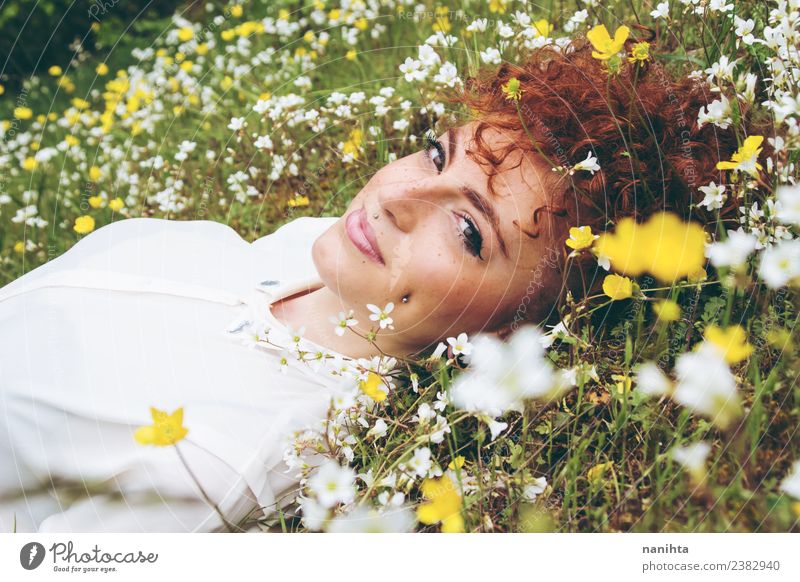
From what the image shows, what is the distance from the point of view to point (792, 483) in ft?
2.48

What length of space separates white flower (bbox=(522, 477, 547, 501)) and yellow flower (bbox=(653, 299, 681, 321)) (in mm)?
269

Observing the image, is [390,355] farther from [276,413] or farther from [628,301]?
[628,301]

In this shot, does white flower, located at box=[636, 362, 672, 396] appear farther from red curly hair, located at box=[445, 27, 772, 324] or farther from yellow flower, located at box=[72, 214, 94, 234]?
yellow flower, located at box=[72, 214, 94, 234]

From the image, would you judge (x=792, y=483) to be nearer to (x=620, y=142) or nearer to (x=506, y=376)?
(x=506, y=376)

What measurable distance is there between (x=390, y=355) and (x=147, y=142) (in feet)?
3.84

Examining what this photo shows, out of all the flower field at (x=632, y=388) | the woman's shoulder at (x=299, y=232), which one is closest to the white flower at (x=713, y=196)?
the flower field at (x=632, y=388)

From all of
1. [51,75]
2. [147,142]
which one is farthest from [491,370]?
[51,75]

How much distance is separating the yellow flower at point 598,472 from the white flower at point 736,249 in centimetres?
28

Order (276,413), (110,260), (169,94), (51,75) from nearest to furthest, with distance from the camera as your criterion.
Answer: (276,413), (110,260), (169,94), (51,75)

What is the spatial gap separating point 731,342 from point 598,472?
0.24 m

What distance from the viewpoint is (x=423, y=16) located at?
168 centimetres

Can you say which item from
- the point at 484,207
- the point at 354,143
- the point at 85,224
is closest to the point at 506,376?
the point at 484,207

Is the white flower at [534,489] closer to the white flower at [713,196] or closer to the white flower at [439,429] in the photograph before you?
the white flower at [439,429]
